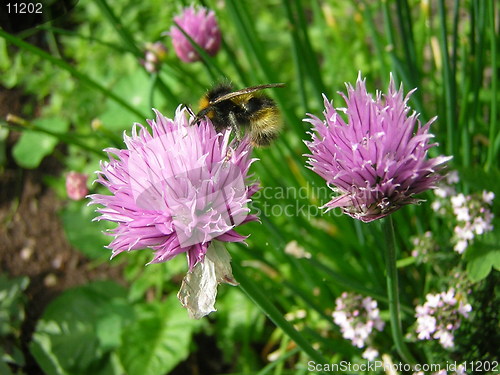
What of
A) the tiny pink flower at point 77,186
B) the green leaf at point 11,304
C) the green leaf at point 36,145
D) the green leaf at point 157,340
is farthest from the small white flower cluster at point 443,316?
the green leaf at point 36,145

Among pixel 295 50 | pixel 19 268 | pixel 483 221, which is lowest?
pixel 19 268

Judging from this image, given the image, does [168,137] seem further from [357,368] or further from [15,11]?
[357,368]

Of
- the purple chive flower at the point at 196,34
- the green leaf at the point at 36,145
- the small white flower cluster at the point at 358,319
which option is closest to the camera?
the small white flower cluster at the point at 358,319

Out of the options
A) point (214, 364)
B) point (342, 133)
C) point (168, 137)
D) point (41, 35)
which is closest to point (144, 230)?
point (168, 137)

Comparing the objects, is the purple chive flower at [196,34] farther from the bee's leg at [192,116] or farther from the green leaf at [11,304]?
the green leaf at [11,304]

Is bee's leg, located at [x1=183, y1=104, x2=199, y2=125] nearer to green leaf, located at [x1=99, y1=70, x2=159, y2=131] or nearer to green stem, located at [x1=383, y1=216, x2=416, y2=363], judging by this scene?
green stem, located at [x1=383, y1=216, x2=416, y2=363]

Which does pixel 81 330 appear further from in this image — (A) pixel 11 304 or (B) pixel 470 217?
(B) pixel 470 217
